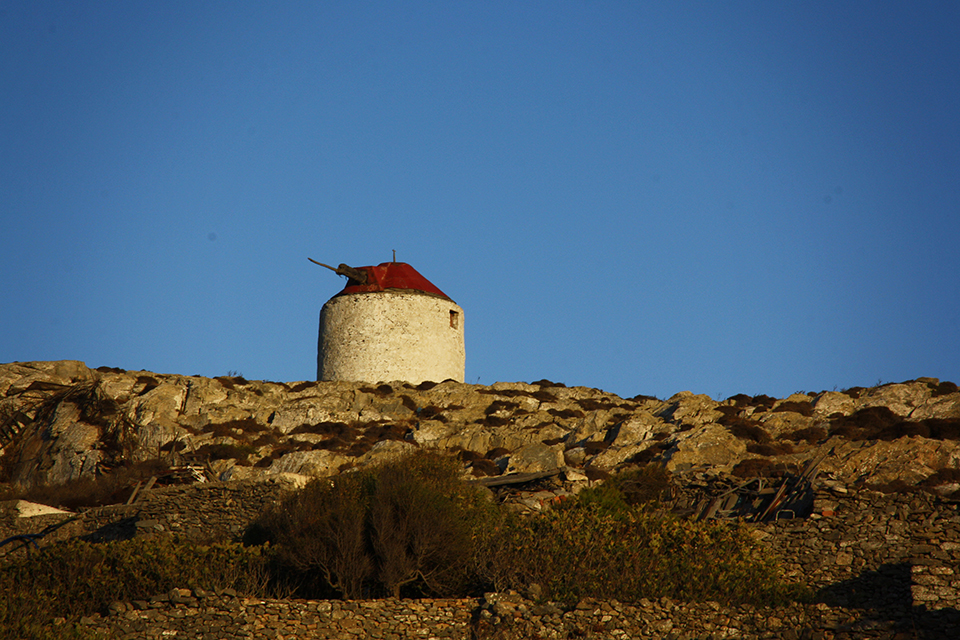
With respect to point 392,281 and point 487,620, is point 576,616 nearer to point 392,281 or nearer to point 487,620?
point 487,620

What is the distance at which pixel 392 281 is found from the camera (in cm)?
3941

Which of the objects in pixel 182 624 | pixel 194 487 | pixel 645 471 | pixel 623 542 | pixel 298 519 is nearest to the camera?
pixel 182 624

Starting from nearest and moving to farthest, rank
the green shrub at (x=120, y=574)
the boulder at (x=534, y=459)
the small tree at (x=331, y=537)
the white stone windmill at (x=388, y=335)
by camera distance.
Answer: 1. the green shrub at (x=120, y=574)
2. the small tree at (x=331, y=537)
3. the boulder at (x=534, y=459)
4. the white stone windmill at (x=388, y=335)

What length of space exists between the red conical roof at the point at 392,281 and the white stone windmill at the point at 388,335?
45 millimetres

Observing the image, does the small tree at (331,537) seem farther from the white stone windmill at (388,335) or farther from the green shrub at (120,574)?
the white stone windmill at (388,335)

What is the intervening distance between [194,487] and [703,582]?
12.3m

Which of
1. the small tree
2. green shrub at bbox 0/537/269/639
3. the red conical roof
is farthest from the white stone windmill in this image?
green shrub at bbox 0/537/269/639

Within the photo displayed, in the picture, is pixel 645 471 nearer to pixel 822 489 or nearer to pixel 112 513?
pixel 822 489

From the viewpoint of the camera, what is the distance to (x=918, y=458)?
74.2 feet

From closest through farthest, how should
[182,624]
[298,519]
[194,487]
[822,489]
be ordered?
[182,624], [298,519], [822,489], [194,487]

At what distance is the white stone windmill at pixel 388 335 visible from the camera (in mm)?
37344

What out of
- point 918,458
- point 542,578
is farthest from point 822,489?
point 542,578

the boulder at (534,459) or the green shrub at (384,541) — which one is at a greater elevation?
the boulder at (534,459)

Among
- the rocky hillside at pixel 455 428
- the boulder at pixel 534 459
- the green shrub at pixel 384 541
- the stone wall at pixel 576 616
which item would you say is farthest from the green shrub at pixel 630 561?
the boulder at pixel 534 459
